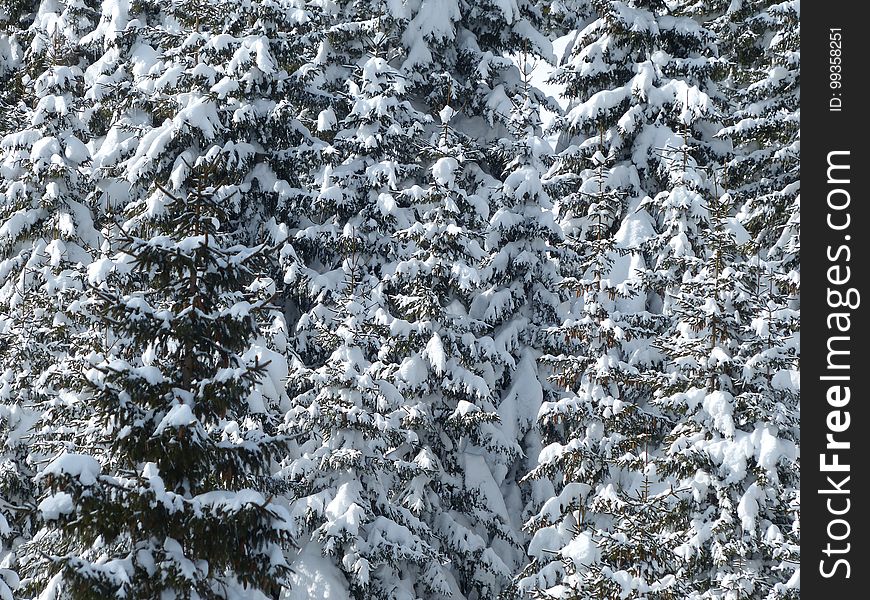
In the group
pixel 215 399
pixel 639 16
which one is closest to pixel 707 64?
pixel 639 16

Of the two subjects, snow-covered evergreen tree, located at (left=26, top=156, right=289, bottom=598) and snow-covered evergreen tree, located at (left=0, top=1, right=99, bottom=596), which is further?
snow-covered evergreen tree, located at (left=0, top=1, right=99, bottom=596)

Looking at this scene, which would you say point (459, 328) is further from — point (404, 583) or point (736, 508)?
point (736, 508)

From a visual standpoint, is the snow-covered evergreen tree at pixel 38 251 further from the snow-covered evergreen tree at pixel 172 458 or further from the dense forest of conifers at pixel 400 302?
the snow-covered evergreen tree at pixel 172 458
